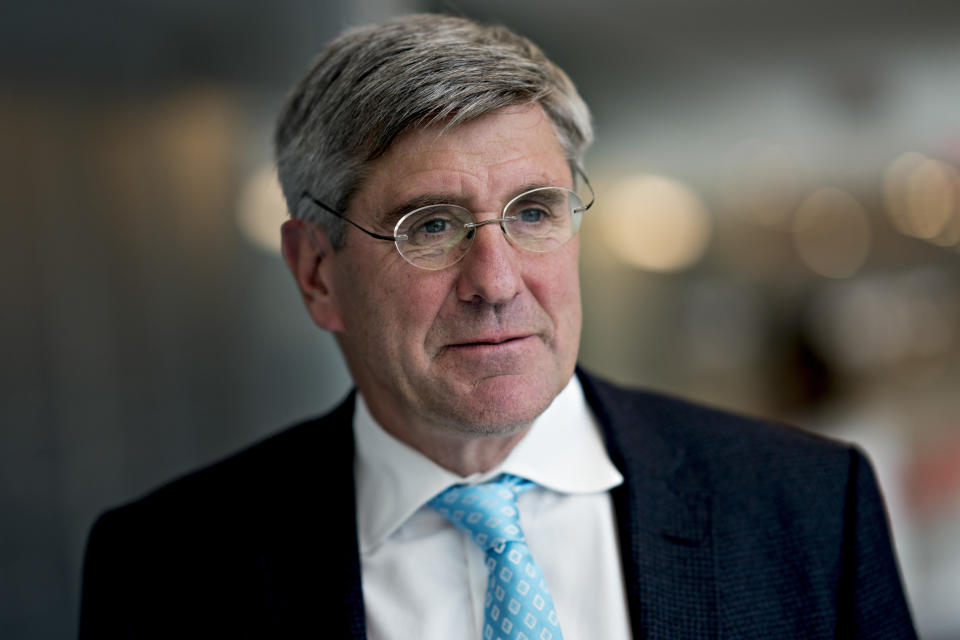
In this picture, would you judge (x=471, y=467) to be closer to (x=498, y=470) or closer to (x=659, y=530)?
(x=498, y=470)

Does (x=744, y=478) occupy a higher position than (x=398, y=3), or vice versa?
(x=398, y=3)

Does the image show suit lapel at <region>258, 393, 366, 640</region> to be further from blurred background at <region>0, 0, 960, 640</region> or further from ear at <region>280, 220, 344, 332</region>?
blurred background at <region>0, 0, 960, 640</region>

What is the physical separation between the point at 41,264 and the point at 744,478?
2168mm

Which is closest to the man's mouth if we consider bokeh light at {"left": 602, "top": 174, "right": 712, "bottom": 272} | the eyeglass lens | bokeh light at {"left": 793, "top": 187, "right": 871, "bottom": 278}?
the eyeglass lens

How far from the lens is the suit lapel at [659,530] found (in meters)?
1.45

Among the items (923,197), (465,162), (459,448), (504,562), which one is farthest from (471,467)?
(923,197)

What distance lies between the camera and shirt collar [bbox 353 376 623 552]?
155 centimetres

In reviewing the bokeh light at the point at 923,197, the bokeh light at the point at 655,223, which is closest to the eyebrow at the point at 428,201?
the bokeh light at the point at 655,223

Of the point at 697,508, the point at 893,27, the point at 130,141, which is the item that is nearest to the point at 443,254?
the point at 697,508

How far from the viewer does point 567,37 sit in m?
3.49

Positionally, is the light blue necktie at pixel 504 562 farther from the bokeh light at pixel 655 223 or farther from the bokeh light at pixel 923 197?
the bokeh light at pixel 923 197

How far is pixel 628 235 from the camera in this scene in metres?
3.76

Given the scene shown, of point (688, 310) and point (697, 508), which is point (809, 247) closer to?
point (688, 310)

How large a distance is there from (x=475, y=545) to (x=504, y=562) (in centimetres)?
9
